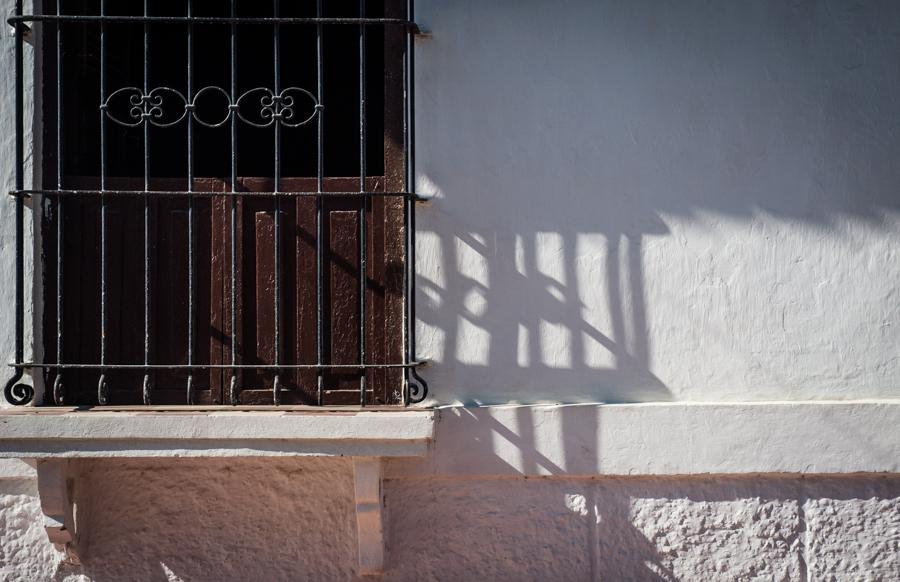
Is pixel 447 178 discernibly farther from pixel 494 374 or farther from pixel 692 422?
pixel 692 422

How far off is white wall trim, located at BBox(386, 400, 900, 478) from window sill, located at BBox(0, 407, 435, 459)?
51 cm

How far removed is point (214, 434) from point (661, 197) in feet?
6.16

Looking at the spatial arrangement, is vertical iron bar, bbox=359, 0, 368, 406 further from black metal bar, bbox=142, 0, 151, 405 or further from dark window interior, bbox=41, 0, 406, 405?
black metal bar, bbox=142, 0, 151, 405

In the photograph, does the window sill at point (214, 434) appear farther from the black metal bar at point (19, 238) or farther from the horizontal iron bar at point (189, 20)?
the horizontal iron bar at point (189, 20)

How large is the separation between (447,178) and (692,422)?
51.2 inches

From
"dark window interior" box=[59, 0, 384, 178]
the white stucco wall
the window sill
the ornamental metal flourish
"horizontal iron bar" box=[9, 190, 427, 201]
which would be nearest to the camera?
the window sill

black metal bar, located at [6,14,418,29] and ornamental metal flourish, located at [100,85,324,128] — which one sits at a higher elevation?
black metal bar, located at [6,14,418,29]

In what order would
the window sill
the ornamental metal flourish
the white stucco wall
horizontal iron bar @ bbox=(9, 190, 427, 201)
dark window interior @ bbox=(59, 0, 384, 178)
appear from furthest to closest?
dark window interior @ bbox=(59, 0, 384, 178) → the ornamental metal flourish → the white stucco wall → horizontal iron bar @ bbox=(9, 190, 427, 201) → the window sill

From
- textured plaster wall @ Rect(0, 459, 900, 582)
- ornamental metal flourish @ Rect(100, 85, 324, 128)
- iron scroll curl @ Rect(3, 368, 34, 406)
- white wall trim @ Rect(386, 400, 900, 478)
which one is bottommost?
textured plaster wall @ Rect(0, 459, 900, 582)

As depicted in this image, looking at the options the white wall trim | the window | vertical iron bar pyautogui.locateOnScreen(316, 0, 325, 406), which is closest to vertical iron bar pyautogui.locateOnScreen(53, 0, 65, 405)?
the window

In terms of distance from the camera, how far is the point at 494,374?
309 centimetres

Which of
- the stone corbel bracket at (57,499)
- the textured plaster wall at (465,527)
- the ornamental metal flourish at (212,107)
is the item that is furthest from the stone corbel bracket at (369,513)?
the ornamental metal flourish at (212,107)

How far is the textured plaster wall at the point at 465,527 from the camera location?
301cm

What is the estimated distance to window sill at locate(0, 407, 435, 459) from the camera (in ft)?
9.25
